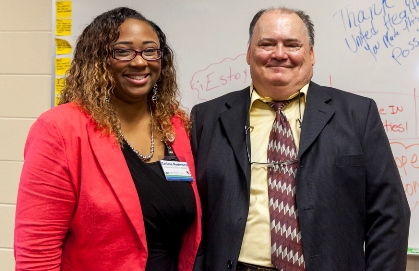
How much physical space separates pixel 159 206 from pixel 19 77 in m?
1.31

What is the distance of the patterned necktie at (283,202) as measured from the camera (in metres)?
1.44

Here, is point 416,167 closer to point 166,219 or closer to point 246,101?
point 246,101

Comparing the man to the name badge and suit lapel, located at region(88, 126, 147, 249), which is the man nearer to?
the name badge

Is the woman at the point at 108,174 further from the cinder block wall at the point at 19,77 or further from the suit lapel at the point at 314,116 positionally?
the cinder block wall at the point at 19,77

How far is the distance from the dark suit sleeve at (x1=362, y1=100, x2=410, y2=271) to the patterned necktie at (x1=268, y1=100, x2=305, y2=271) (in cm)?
26

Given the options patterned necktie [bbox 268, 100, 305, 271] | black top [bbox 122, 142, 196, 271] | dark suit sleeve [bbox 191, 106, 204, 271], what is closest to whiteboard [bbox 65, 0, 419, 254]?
dark suit sleeve [bbox 191, 106, 204, 271]

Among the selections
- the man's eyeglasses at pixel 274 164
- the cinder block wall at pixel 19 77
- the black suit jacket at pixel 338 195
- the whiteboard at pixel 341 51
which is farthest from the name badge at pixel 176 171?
the cinder block wall at pixel 19 77

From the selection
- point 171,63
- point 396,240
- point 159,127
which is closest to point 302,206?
point 396,240

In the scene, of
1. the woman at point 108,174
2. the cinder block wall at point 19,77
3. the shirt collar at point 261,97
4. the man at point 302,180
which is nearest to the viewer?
the woman at point 108,174

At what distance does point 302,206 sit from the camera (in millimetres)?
1438

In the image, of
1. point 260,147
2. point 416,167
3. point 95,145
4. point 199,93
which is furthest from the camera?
point 199,93

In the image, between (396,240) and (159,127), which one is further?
(159,127)

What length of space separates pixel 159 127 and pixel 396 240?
36.8 inches

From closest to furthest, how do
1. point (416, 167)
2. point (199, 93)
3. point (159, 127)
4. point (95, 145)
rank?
point (95, 145), point (159, 127), point (416, 167), point (199, 93)
